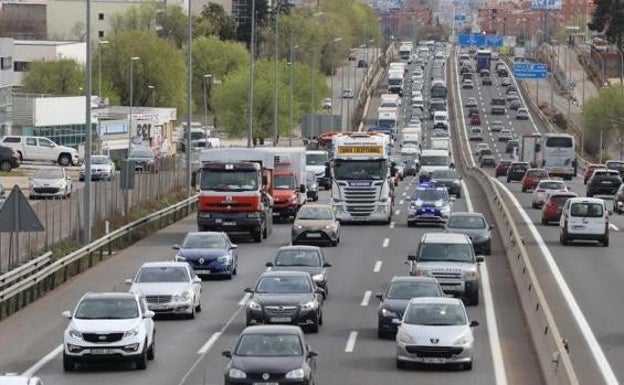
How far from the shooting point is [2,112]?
109500 mm

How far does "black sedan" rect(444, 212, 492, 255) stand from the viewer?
5225 centimetres

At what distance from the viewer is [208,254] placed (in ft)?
148

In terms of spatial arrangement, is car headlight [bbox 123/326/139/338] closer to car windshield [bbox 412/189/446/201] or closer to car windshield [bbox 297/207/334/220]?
car windshield [bbox 297/207/334/220]

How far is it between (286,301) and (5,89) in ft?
249

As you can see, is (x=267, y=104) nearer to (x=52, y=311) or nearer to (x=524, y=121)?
(x=524, y=121)

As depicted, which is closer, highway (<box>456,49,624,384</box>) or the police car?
highway (<box>456,49,624,384</box>)

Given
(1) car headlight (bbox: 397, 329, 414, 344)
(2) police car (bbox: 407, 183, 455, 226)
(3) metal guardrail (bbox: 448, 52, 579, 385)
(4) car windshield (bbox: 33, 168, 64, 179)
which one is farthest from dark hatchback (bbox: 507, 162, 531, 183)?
(1) car headlight (bbox: 397, 329, 414, 344)

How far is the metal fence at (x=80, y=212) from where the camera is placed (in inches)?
1774

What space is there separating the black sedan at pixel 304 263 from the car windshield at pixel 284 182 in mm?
24711

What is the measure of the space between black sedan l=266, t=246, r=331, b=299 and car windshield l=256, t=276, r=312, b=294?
4.81 m

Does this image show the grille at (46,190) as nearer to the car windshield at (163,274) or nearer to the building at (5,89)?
the building at (5,89)

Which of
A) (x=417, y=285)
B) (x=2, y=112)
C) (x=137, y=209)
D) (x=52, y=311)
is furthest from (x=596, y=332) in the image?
(x=2, y=112)

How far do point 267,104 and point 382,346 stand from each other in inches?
4143

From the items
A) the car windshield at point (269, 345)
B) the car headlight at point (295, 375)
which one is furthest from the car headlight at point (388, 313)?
the car headlight at point (295, 375)
